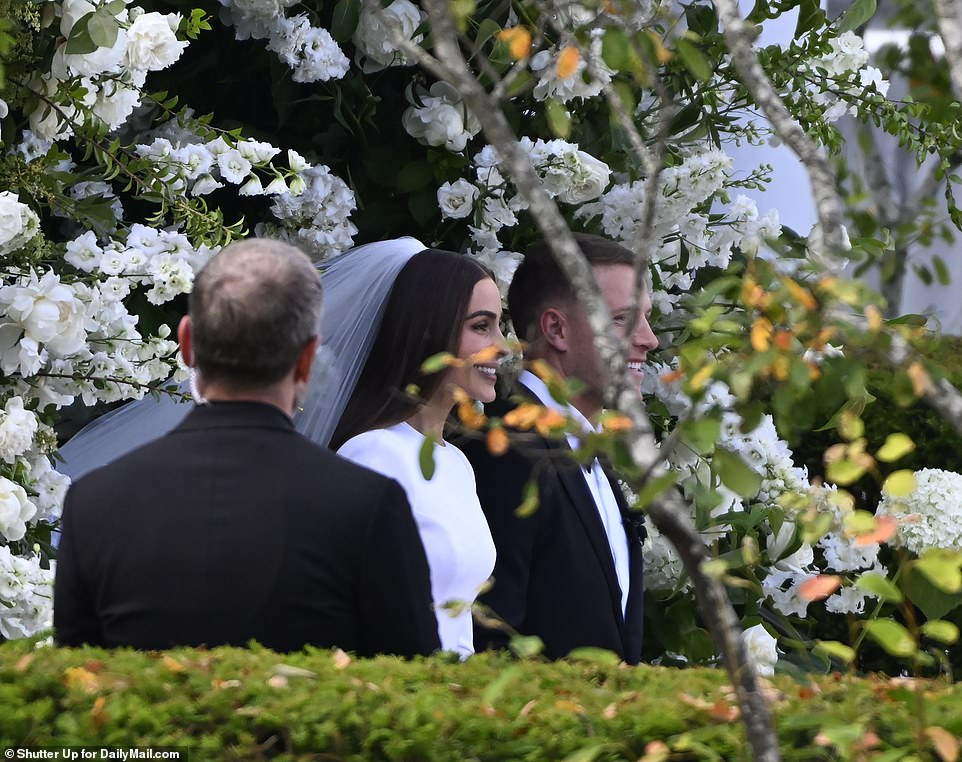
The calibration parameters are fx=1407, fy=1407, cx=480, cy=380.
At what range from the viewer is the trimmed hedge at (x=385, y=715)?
1.65m

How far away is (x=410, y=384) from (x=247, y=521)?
3.31ft

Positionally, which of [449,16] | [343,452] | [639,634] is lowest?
[639,634]

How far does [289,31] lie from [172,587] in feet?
6.31

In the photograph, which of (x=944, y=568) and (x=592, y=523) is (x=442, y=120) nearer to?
(x=592, y=523)

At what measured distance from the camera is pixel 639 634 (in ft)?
10.4

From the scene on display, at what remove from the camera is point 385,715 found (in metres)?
1.67

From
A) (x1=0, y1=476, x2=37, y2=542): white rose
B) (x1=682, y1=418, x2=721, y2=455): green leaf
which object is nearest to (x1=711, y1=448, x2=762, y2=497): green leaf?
(x1=682, y1=418, x2=721, y2=455): green leaf

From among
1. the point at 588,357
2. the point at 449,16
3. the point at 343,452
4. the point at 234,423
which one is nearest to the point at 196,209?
the point at 343,452

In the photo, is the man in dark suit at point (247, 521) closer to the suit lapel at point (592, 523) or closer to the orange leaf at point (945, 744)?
the orange leaf at point (945, 744)

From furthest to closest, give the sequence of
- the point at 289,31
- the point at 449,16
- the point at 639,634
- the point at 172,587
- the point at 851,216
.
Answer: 1. the point at 289,31
2. the point at 639,634
3. the point at 172,587
4. the point at 449,16
5. the point at 851,216

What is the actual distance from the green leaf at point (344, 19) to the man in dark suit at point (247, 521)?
162 cm

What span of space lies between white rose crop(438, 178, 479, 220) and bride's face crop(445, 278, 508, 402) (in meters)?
0.57

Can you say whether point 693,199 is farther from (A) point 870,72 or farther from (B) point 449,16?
(B) point 449,16

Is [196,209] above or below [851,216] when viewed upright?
above
